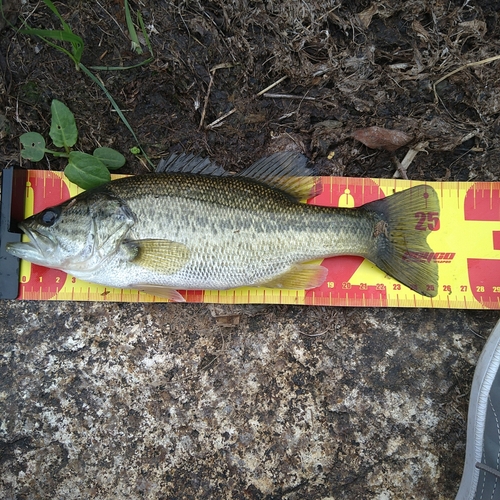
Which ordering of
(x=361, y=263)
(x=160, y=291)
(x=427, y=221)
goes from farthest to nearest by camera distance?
(x=361, y=263) < (x=427, y=221) < (x=160, y=291)

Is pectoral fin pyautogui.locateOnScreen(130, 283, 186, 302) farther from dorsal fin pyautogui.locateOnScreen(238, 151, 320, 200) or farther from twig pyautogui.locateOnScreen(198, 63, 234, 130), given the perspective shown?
twig pyautogui.locateOnScreen(198, 63, 234, 130)

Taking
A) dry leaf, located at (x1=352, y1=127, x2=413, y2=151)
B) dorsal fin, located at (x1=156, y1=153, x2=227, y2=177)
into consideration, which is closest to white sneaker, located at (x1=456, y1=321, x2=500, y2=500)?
dry leaf, located at (x1=352, y1=127, x2=413, y2=151)

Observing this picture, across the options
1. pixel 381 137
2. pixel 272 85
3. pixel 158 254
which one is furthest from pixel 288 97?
pixel 158 254

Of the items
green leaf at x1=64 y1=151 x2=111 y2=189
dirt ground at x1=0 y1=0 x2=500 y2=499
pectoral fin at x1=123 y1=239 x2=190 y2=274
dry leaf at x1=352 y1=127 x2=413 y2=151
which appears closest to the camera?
pectoral fin at x1=123 y1=239 x2=190 y2=274

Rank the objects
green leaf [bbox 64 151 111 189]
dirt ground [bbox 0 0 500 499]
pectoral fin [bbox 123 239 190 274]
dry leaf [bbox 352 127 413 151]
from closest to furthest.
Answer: pectoral fin [bbox 123 239 190 274] → dirt ground [bbox 0 0 500 499] → green leaf [bbox 64 151 111 189] → dry leaf [bbox 352 127 413 151]

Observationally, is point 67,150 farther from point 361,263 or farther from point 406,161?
point 406,161

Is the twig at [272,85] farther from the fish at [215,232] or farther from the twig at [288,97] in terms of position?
the fish at [215,232]
